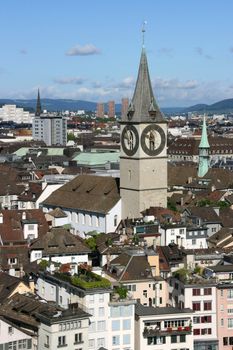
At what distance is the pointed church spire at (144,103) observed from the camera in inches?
3189

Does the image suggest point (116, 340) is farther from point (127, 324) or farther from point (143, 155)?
point (143, 155)

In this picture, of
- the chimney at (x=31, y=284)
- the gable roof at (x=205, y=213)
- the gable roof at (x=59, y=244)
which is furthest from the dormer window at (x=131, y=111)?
the chimney at (x=31, y=284)

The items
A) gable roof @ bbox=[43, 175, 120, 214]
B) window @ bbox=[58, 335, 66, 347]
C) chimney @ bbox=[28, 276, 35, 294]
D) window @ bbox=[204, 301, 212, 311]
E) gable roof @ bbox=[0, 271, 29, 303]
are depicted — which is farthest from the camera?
gable roof @ bbox=[43, 175, 120, 214]

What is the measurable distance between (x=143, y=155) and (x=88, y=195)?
796 cm

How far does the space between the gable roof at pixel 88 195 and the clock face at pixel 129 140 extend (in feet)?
12.4

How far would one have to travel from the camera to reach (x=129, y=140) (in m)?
82.2

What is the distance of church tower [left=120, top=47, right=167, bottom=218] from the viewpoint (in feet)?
265

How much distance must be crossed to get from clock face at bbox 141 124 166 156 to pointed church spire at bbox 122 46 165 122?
814mm

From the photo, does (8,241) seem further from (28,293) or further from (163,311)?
(163,311)

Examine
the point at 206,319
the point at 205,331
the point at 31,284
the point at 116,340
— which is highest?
the point at 31,284

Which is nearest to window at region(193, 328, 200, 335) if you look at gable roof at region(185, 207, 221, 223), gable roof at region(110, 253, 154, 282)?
gable roof at region(110, 253, 154, 282)

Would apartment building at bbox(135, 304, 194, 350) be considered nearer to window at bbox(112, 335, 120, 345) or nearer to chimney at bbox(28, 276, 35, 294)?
window at bbox(112, 335, 120, 345)

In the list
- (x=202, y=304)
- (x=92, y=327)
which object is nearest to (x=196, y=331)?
(x=202, y=304)

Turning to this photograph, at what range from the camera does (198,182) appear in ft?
378
